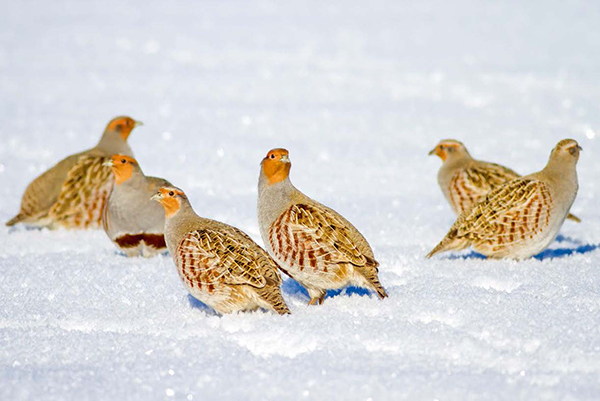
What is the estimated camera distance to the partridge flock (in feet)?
13.0

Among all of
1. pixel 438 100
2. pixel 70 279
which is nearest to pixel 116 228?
pixel 70 279

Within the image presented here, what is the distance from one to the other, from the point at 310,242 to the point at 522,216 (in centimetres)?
169

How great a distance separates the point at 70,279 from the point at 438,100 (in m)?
8.31

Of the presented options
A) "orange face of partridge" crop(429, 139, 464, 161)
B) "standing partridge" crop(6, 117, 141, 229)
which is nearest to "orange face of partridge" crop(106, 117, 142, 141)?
"standing partridge" crop(6, 117, 141, 229)

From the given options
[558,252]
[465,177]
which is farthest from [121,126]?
[558,252]

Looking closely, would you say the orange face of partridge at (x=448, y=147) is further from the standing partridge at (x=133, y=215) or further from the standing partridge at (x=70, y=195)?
the standing partridge at (x=70, y=195)

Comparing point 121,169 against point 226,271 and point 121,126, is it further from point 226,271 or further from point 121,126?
point 226,271

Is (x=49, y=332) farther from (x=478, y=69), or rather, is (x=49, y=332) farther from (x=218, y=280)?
(x=478, y=69)

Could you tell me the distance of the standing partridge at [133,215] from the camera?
18.2 feet

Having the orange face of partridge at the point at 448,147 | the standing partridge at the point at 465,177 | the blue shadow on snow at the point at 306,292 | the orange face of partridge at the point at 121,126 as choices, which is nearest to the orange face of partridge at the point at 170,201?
the blue shadow on snow at the point at 306,292

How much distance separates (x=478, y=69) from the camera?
13828mm

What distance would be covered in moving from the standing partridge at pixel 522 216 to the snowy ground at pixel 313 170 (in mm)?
124

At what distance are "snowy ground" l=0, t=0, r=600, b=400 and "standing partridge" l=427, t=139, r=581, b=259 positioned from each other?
0.41ft

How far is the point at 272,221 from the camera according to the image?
14.0ft
